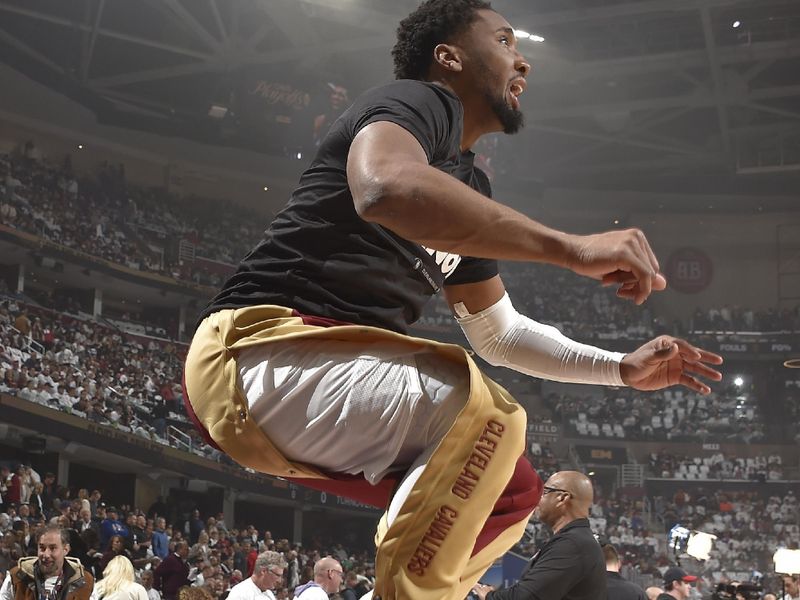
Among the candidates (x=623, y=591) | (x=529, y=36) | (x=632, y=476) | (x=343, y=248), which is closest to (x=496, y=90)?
(x=343, y=248)

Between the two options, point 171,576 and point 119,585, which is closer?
point 119,585

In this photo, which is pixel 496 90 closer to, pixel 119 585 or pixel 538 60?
pixel 119 585

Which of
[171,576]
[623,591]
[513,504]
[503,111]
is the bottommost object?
[171,576]

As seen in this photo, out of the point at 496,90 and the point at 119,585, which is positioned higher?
the point at 496,90

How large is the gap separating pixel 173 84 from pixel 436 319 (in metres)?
9.48

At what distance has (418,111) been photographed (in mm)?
1424

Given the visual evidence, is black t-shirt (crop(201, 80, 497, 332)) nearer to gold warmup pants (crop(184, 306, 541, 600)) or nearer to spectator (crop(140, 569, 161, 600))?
gold warmup pants (crop(184, 306, 541, 600))

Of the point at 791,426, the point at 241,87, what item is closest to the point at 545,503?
the point at 241,87

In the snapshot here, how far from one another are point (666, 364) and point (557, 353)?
0.23 m

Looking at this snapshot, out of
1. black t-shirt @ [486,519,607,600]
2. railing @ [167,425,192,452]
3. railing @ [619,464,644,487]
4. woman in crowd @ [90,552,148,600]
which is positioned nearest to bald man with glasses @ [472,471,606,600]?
black t-shirt @ [486,519,607,600]

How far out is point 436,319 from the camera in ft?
83.4

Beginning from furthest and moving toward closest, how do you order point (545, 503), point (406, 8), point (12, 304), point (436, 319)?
point (436, 319) < point (406, 8) < point (12, 304) < point (545, 503)

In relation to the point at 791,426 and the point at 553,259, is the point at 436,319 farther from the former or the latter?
the point at 553,259

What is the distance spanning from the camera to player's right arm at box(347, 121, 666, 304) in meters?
1.25
